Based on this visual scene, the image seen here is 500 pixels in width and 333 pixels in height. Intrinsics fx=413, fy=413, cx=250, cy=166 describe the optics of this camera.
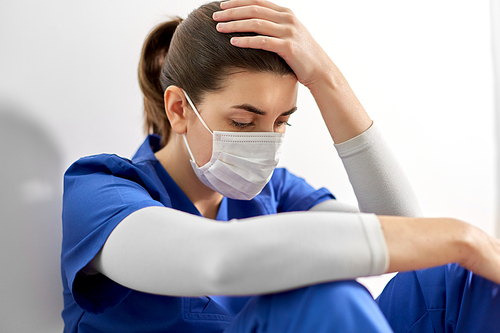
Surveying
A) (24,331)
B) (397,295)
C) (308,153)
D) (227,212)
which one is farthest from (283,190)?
(24,331)

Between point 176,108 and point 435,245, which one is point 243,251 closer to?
point 435,245

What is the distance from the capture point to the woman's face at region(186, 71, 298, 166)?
0.93m

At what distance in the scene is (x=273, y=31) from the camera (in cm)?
95

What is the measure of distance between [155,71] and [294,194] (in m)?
0.58

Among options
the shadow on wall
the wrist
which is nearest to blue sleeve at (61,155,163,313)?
the shadow on wall

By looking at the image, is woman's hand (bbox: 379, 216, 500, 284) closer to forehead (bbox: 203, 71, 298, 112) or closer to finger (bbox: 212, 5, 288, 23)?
forehead (bbox: 203, 71, 298, 112)

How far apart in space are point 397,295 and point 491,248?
0.28 meters

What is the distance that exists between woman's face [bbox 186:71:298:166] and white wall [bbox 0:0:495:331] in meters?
0.41

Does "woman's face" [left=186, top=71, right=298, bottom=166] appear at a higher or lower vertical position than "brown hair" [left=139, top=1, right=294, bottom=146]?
lower

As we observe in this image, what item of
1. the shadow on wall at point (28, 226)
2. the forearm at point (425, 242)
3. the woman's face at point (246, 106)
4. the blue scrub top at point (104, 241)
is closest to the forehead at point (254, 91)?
the woman's face at point (246, 106)

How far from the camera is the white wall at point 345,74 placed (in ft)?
3.59

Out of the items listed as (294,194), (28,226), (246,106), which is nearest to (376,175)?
(294,194)

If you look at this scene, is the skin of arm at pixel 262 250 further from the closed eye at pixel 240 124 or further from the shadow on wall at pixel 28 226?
the shadow on wall at pixel 28 226

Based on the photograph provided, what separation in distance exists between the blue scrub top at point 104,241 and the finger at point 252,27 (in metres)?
0.38
